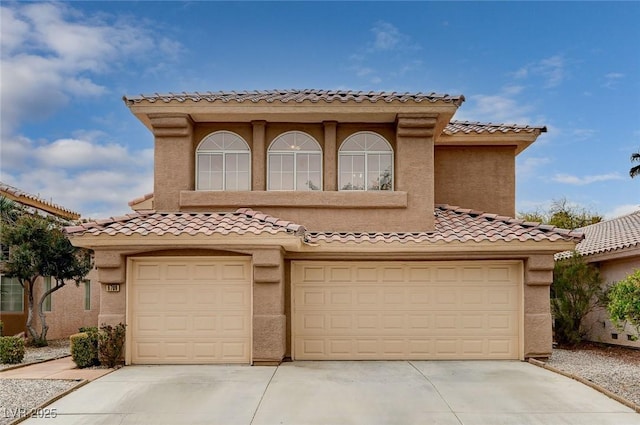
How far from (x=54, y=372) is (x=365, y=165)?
8.47m

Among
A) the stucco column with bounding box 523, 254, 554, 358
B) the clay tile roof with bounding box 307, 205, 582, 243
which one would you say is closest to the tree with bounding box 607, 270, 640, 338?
the clay tile roof with bounding box 307, 205, 582, 243

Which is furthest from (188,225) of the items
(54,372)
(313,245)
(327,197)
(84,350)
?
(54,372)

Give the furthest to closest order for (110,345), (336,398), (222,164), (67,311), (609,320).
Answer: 1. (67,311)
2. (609,320)
3. (222,164)
4. (110,345)
5. (336,398)

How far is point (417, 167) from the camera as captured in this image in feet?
44.6

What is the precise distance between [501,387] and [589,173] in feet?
83.1

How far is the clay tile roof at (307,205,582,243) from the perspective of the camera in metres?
12.0

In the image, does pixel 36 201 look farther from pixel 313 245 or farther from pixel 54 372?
pixel 313 245

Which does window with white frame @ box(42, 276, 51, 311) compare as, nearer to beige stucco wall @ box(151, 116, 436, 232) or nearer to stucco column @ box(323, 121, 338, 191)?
beige stucco wall @ box(151, 116, 436, 232)

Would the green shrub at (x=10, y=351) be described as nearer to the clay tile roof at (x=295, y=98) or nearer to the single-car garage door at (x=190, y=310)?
the single-car garage door at (x=190, y=310)

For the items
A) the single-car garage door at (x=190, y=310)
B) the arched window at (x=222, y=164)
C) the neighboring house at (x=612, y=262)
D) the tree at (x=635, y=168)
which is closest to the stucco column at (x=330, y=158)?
the arched window at (x=222, y=164)

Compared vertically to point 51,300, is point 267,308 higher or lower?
higher

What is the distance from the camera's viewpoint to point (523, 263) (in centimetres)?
1265

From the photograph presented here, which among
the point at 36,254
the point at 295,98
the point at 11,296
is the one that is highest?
the point at 295,98

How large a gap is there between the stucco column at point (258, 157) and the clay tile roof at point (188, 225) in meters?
1.03
